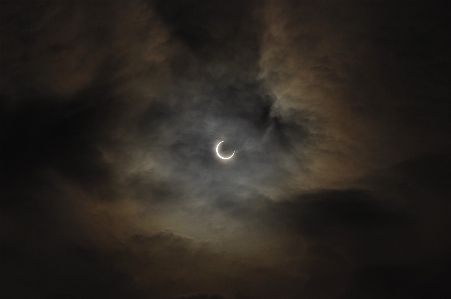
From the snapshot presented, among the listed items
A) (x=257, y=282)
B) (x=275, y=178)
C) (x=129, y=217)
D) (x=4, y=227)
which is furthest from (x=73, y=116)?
(x=257, y=282)

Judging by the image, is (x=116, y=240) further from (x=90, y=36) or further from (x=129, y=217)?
(x=90, y=36)

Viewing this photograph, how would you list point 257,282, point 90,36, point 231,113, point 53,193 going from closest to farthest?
point 90,36
point 231,113
point 53,193
point 257,282

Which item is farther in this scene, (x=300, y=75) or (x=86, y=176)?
(x=86, y=176)

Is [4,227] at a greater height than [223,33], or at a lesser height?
lesser

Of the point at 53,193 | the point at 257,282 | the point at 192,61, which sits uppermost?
the point at 192,61

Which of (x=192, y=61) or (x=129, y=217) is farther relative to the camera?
(x=129, y=217)

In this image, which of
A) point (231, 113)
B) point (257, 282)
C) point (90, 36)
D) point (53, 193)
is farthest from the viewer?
point (257, 282)

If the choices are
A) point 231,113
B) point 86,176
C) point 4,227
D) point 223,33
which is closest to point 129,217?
point 86,176

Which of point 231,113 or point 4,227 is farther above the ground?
point 231,113

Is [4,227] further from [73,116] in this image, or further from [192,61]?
[192,61]
